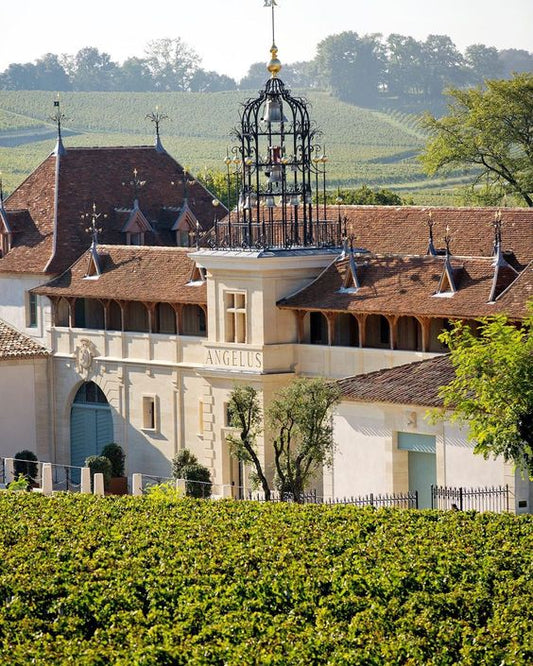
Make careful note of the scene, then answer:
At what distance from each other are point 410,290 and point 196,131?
121m

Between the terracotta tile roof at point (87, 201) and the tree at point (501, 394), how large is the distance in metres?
26.4

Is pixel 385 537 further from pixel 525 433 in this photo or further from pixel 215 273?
pixel 215 273

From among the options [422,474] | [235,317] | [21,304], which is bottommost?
[422,474]

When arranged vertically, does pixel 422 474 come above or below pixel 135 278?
below

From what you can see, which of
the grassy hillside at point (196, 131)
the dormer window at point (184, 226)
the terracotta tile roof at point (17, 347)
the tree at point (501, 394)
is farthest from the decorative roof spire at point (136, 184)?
the grassy hillside at point (196, 131)

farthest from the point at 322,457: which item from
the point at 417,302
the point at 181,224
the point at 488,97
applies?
the point at 488,97

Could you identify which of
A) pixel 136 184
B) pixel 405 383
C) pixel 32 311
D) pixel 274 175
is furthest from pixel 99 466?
pixel 405 383

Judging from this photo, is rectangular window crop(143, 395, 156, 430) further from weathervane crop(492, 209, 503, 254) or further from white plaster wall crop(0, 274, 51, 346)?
weathervane crop(492, 209, 503, 254)

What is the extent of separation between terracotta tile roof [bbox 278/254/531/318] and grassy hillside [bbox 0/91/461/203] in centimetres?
6457

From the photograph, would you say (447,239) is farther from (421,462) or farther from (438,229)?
(421,462)

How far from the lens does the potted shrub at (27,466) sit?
2613 inches

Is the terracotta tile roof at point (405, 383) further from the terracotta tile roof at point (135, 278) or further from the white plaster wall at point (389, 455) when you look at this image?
the terracotta tile roof at point (135, 278)

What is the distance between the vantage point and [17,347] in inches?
2844

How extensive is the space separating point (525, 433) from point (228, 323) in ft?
56.4
